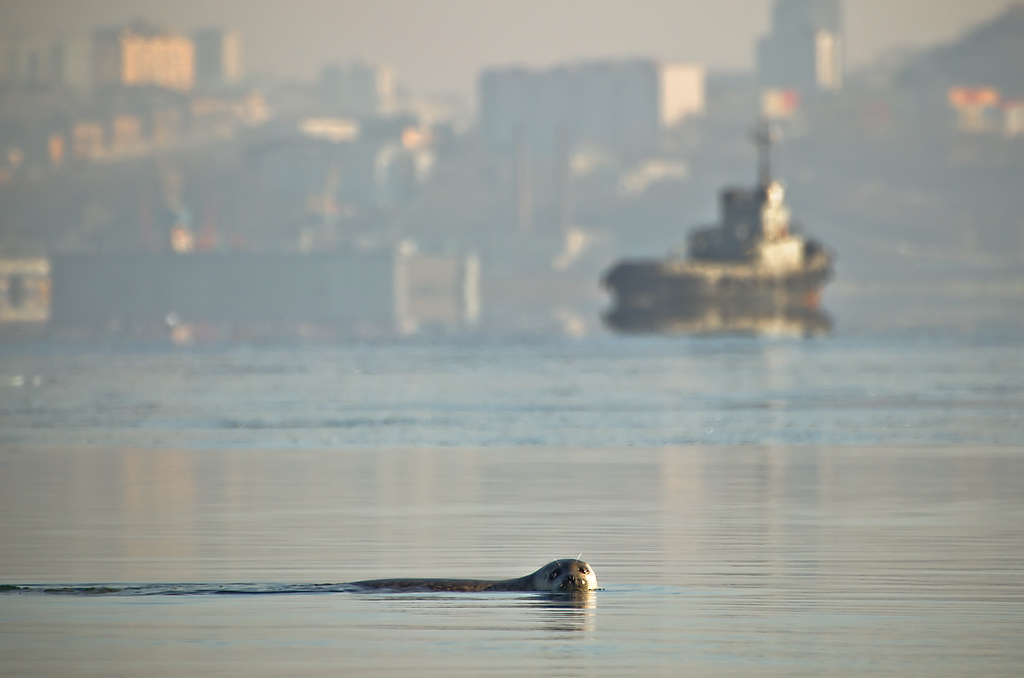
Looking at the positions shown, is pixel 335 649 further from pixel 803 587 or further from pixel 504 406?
pixel 504 406

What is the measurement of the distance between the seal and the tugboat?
107 meters

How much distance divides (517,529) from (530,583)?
188 inches

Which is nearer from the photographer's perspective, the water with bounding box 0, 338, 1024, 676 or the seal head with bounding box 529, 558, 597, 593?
the water with bounding box 0, 338, 1024, 676

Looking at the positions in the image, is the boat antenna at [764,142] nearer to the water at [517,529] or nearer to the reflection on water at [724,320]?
the reflection on water at [724,320]

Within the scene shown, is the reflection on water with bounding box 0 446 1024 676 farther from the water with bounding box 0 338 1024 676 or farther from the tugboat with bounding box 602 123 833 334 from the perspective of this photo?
the tugboat with bounding box 602 123 833 334

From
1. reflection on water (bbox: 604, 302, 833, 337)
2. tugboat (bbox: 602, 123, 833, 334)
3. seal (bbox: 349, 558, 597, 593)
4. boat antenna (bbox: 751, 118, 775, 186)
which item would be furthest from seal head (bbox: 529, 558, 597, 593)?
boat antenna (bbox: 751, 118, 775, 186)

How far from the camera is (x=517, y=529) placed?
22562mm

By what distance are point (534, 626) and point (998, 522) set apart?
8.53 m

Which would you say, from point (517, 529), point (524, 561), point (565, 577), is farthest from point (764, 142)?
point (565, 577)

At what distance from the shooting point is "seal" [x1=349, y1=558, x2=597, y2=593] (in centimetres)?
1727

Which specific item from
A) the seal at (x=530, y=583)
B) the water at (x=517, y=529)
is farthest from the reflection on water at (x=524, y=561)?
the seal at (x=530, y=583)

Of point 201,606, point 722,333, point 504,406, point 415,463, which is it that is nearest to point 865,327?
point 722,333

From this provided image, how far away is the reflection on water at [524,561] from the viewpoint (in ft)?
49.4

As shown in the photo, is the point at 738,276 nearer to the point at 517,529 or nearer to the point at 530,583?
the point at 517,529
